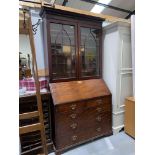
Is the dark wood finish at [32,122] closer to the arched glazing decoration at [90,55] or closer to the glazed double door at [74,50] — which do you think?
the glazed double door at [74,50]

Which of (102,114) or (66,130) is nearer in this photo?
(66,130)

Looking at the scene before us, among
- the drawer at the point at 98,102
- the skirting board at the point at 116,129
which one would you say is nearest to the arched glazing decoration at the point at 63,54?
the drawer at the point at 98,102

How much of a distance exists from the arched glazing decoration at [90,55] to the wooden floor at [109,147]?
1158 mm

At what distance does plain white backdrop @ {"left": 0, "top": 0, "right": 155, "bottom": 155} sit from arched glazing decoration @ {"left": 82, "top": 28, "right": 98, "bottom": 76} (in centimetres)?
200

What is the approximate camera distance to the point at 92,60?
265cm

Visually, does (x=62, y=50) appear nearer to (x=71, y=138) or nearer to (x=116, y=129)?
(x=71, y=138)

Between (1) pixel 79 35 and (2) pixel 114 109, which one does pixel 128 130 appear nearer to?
(2) pixel 114 109
